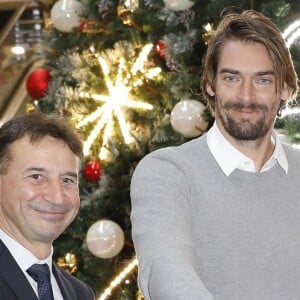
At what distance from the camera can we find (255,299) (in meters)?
1.85

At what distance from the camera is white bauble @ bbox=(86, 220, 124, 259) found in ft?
14.5

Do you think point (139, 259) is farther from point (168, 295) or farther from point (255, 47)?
point (255, 47)

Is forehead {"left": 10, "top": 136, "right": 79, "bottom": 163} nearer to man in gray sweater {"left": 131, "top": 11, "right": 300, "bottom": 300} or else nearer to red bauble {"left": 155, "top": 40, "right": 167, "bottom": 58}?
man in gray sweater {"left": 131, "top": 11, "right": 300, "bottom": 300}

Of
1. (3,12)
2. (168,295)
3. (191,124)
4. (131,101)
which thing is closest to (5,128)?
(168,295)

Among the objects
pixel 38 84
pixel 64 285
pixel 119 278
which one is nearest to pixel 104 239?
pixel 119 278

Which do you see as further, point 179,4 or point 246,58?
point 179,4

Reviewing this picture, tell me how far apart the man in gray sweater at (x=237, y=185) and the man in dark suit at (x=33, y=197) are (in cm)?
44

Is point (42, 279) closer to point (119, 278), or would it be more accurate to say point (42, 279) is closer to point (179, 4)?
point (179, 4)

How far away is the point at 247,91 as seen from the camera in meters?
1.99

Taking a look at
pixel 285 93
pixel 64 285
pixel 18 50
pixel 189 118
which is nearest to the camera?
pixel 285 93

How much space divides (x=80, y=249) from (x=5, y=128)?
2.64m

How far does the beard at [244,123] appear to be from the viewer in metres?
1.99

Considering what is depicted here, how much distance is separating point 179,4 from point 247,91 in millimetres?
2206

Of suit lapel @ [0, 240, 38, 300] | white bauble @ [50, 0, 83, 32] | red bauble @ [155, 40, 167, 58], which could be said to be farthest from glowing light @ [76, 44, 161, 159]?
suit lapel @ [0, 240, 38, 300]
